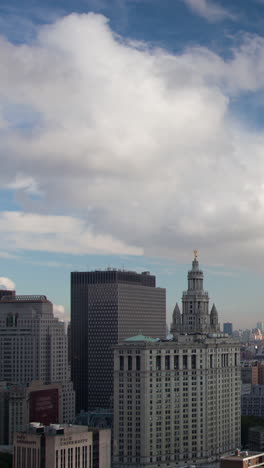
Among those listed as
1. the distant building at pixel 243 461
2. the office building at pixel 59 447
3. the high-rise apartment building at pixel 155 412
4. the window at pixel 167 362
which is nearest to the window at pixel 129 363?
the high-rise apartment building at pixel 155 412

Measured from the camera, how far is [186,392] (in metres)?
199

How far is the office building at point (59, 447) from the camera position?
14312 centimetres

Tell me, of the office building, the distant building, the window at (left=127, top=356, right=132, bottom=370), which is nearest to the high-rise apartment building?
the window at (left=127, top=356, right=132, bottom=370)

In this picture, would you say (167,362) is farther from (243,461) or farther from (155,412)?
(243,461)

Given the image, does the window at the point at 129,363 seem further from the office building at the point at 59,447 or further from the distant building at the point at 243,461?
the distant building at the point at 243,461

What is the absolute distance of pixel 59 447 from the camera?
470 feet

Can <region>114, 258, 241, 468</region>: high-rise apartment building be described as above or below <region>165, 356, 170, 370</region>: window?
below

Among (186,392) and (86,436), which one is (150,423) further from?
(86,436)

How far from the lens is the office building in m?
143

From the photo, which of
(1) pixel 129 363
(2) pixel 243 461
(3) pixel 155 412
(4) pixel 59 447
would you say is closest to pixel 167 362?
(1) pixel 129 363

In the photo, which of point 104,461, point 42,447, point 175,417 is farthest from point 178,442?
point 42,447

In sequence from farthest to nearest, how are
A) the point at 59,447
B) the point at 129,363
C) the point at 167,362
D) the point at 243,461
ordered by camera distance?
the point at 167,362
the point at 129,363
the point at 59,447
the point at 243,461

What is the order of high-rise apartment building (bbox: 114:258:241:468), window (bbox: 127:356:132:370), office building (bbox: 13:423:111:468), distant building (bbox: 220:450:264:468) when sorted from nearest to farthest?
distant building (bbox: 220:450:264:468)
office building (bbox: 13:423:111:468)
high-rise apartment building (bbox: 114:258:241:468)
window (bbox: 127:356:132:370)

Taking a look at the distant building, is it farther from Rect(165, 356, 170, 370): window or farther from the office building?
Rect(165, 356, 170, 370): window
